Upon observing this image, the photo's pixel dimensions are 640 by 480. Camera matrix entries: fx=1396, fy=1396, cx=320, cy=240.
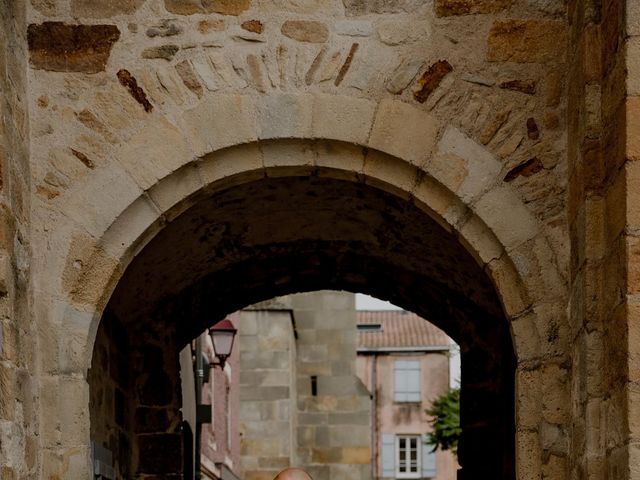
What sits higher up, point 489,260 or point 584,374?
point 489,260

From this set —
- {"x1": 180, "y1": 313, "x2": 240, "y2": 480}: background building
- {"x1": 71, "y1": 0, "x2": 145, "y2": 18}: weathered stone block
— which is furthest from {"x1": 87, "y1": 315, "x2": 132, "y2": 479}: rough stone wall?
{"x1": 71, "y1": 0, "x2": 145, "y2": 18}: weathered stone block

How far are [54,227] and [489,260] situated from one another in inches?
67.1

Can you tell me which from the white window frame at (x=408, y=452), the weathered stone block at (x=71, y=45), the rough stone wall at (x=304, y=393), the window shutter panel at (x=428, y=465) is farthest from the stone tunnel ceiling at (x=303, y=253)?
the window shutter panel at (x=428, y=465)

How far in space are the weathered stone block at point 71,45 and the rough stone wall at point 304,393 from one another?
13950 mm

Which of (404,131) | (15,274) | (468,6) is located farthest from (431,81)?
(15,274)

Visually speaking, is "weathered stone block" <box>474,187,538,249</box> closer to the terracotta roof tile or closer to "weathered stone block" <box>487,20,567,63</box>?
"weathered stone block" <box>487,20,567,63</box>

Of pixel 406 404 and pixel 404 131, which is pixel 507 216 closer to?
pixel 404 131

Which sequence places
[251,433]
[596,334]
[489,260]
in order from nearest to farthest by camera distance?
[596,334], [489,260], [251,433]

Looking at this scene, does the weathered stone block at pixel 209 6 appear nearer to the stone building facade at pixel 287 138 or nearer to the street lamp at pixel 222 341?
the stone building facade at pixel 287 138

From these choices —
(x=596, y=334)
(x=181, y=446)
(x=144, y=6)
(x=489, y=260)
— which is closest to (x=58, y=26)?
(x=144, y=6)

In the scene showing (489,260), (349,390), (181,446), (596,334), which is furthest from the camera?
(349,390)

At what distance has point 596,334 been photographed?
4.94 m

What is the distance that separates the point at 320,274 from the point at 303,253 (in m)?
0.39

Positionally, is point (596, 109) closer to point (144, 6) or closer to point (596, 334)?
point (596, 334)
